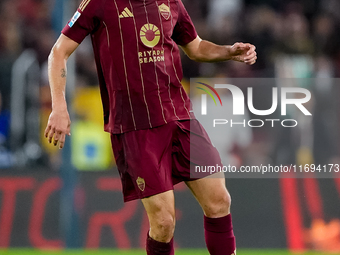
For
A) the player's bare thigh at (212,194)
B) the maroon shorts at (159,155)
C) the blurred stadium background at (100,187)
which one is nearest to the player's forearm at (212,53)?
the maroon shorts at (159,155)

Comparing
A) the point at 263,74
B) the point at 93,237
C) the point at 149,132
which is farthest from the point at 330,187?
the point at 149,132

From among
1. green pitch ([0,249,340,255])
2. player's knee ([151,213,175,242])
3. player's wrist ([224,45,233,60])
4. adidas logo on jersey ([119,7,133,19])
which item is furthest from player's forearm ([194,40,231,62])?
green pitch ([0,249,340,255])

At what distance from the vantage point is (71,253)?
19.9 feet

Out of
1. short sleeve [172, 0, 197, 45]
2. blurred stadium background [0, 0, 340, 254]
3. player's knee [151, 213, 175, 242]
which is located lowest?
blurred stadium background [0, 0, 340, 254]

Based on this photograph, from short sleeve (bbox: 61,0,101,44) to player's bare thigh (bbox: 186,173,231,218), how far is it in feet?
3.78

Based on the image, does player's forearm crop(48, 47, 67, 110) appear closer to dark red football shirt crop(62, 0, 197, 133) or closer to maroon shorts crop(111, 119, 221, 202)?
dark red football shirt crop(62, 0, 197, 133)

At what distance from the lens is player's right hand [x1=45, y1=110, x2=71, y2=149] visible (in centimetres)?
339

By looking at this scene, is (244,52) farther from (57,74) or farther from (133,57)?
(57,74)

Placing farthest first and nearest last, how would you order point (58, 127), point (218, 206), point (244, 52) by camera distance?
point (244, 52) → point (218, 206) → point (58, 127)

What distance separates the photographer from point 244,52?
3910mm

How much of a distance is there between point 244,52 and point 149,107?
747 mm

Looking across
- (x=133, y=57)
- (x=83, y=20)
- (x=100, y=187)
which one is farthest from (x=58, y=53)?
(x=100, y=187)

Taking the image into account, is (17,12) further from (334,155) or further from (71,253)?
(334,155)

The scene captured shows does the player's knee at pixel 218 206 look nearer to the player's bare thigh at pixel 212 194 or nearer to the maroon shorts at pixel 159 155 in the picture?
the player's bare thigh at pixel 212 194
